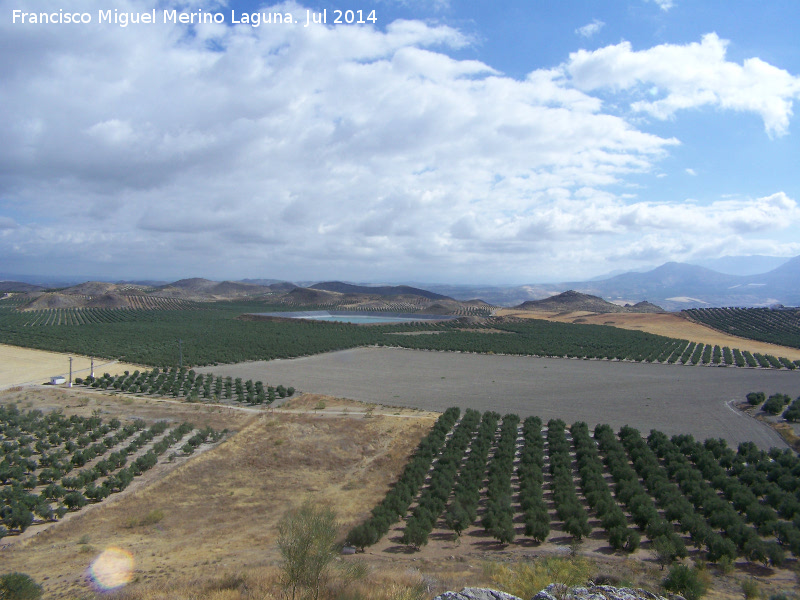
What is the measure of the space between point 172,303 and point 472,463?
4562 inches

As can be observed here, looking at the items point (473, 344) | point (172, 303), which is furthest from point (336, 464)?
point (172, 303)

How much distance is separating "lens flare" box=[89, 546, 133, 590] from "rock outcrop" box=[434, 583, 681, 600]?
718cm

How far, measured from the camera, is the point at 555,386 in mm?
31250

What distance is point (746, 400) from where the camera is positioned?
1063 inches

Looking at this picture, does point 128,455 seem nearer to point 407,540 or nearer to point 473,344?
point 407,540

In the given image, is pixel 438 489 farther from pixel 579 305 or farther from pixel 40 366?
pixel 579 305

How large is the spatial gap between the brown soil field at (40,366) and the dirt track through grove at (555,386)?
764 centimetres

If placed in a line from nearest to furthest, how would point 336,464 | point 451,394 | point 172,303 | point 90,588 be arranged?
point 90,588
point 336,464
point 451,394
point 172,303

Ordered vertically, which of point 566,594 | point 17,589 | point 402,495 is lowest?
point 402,495

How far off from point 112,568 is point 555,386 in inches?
1035

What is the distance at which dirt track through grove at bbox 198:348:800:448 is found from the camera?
2370cm

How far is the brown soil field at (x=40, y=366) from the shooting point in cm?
3366

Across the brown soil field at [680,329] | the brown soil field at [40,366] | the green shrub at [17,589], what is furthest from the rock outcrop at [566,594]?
the brown soil field at [680,329]

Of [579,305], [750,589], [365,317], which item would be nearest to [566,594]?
[750,589]
